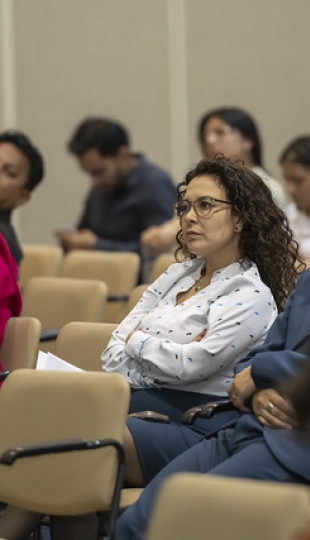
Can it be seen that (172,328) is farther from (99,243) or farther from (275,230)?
(99,243)

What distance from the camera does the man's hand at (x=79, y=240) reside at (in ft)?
20.6

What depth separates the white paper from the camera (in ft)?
11.1

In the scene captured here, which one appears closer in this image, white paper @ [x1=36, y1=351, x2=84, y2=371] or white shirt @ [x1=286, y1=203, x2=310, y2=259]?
white paper @ [x1=36, y1=351, x2=84, y2=371]

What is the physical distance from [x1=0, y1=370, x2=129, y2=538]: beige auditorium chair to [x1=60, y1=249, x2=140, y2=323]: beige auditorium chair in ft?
7.84

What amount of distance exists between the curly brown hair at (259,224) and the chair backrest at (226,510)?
1.37 meters

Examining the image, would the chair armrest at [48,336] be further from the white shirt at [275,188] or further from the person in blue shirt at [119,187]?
the person in blue shirt at [119,187]

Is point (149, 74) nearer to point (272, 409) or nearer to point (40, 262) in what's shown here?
point (40, 262)

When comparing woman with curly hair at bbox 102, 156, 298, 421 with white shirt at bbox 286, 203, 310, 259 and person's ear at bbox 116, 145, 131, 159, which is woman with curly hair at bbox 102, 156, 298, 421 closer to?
white shirt at bbox 286, 203, 310, 259

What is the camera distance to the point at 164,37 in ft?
25.8

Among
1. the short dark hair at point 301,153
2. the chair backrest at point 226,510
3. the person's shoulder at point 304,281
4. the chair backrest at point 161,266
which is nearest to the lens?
the chair backrest at point 226,510

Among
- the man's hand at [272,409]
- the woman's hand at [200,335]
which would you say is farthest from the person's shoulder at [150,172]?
the man's hand at [272,409]

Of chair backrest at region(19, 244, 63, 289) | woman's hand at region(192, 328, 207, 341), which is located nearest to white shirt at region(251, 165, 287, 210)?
woman's hand at region(192, 328, 207, 341)

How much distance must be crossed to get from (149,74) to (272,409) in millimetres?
5333

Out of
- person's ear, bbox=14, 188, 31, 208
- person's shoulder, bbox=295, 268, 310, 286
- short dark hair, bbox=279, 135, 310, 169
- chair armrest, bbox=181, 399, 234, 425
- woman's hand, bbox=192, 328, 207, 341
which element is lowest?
chair armrest, bbox=181, 399, 234, 425
